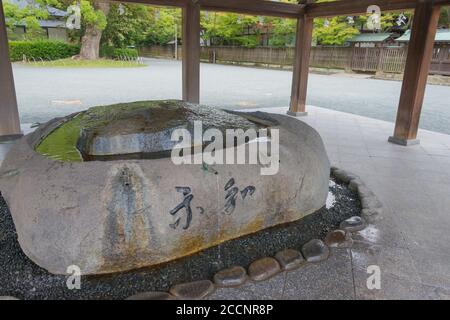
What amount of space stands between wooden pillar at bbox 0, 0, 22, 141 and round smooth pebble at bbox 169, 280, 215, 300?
430 centimetres

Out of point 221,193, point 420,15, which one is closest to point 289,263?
point 221,193

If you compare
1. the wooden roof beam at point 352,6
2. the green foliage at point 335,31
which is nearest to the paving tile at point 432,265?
the wooden roof beam at point 352,6

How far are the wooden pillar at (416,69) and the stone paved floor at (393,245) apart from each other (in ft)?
1.97

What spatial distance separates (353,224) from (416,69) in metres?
3.50

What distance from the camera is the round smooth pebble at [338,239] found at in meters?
2.45

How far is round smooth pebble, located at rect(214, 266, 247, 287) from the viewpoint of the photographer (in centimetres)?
203

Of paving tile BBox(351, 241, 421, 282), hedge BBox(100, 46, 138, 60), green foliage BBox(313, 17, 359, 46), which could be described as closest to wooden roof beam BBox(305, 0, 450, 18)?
paving tile BBox(351, 241, 421, 282)

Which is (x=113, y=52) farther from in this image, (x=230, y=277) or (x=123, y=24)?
(x=230, y=277)

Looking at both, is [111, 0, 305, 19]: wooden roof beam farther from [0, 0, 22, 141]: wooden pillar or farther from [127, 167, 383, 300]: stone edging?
[127, 167, 383, 300]: stone edging

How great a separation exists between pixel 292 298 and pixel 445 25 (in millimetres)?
20470

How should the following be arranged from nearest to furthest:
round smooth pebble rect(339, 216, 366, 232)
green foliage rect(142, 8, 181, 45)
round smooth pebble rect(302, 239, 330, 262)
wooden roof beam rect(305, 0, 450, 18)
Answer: round smooth pebble rect(302, 239, 330, 262), round smooth pebble rect(339, 216, 366, 232), wooden roof beam rect(305, 0, 450, 18), green foliage rect(142, 8, 181, 45)

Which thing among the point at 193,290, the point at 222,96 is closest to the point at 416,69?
the point at 193,290

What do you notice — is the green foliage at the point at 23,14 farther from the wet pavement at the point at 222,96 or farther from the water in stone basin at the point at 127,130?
the water in stone basin at the point at 127,130

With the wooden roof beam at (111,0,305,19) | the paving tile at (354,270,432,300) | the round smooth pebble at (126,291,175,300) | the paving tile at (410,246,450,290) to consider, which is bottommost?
the paving tile at (354,270,432,300)
